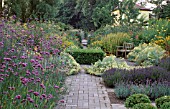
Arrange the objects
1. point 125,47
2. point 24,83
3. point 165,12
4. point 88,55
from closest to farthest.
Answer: point 24,83, point 88,55, point 125,47, point 165,12

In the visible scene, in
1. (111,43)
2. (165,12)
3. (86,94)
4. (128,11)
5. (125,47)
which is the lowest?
(125,47)

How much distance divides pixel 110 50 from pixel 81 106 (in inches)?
409

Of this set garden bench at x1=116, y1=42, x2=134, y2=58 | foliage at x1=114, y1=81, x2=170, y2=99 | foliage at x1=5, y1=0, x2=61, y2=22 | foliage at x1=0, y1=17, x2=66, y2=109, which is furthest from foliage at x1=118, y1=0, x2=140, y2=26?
foliage at x1=0, y1=17, x2=66, y2=109

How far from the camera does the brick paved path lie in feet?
18.5

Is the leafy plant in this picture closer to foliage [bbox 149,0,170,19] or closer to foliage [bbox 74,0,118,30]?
foliage [bbox 74,0,118,30]

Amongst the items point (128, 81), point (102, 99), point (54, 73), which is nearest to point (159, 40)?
point (128, 81)

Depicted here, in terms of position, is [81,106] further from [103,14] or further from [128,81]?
[103,14]

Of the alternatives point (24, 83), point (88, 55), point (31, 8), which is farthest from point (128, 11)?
point (24, 83)

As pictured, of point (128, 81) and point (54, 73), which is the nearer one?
point (54, 73)

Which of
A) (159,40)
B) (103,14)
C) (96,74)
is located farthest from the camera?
(103,14)

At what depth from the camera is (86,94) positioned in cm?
661

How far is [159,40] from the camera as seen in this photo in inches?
558

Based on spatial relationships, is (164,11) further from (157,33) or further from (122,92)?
(122,92)

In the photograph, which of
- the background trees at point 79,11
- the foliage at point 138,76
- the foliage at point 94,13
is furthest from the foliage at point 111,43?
the foliage at point 94,13
